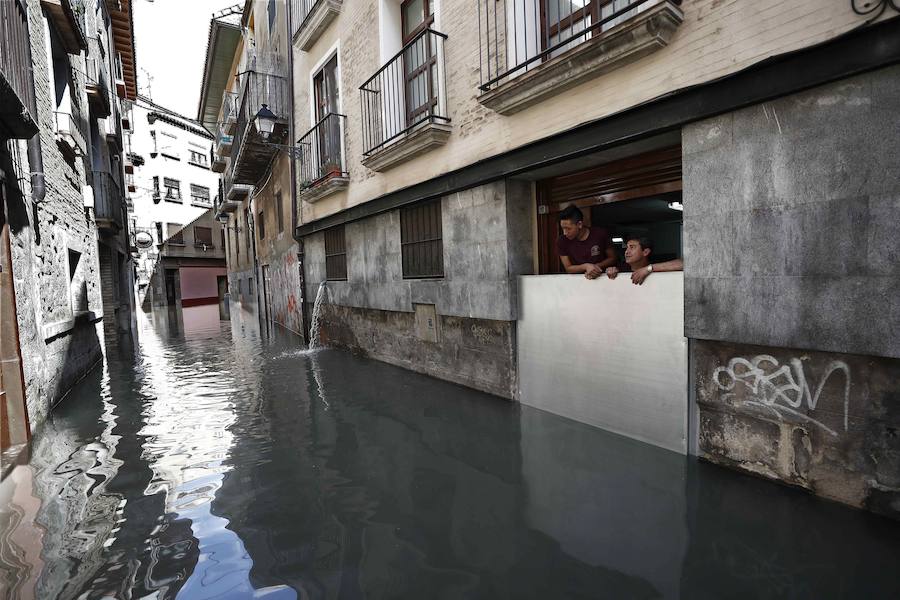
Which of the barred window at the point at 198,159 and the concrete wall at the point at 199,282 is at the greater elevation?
the barred window at the point at 198,159

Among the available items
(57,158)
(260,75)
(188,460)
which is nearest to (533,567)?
(188,460)

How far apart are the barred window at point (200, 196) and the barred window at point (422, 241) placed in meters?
36.2

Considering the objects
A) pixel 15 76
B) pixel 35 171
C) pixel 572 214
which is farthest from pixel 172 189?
pixel 572 214

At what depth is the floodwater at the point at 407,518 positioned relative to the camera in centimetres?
239

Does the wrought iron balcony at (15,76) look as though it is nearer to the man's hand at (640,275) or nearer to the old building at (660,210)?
the old building at (660,210)

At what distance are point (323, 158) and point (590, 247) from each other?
6692 millimetres

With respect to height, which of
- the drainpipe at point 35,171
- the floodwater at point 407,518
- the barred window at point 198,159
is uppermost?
the barred window at point 198,159

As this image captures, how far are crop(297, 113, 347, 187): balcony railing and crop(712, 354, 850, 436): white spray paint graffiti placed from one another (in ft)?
24.1

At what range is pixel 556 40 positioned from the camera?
4.93 meters

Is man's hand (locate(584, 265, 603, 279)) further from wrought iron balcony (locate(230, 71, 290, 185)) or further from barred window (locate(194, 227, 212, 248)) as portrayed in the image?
barred window (locate(194, 227, 212, 248))

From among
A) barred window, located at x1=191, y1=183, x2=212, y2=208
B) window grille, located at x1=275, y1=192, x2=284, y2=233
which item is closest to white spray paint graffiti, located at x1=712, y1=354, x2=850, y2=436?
window grille, located at x1=275, y1=192, x2=284, y2=233

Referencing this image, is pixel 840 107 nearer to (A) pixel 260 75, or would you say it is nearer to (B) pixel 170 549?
(B) pixel 170 549

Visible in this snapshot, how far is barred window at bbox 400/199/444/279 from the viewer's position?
6766mm

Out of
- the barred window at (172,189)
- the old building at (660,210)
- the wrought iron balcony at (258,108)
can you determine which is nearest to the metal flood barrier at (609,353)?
the old building at (660,210)
